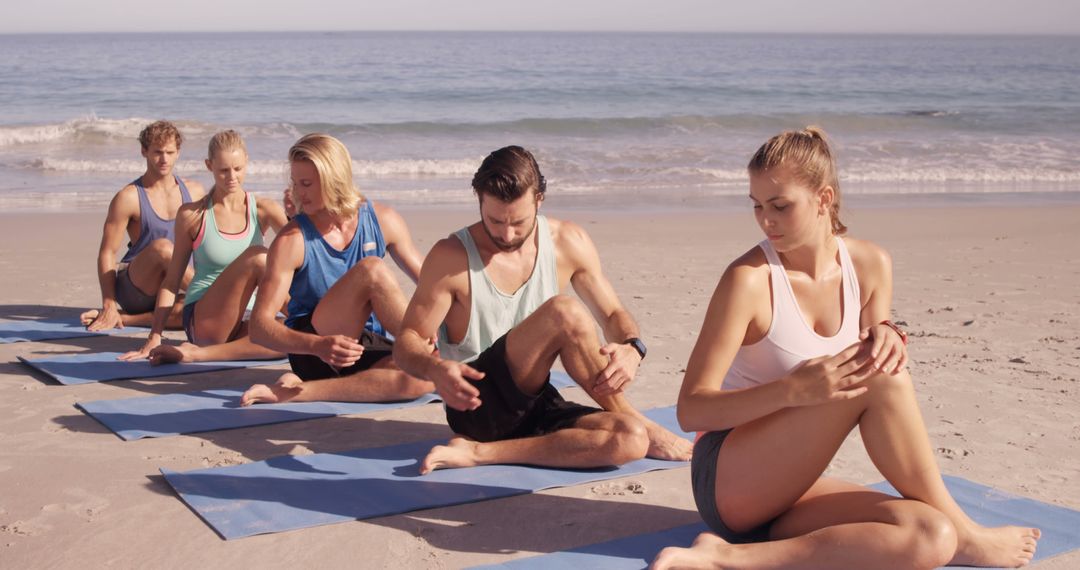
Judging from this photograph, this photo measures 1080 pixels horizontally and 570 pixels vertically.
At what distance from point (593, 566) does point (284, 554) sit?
984 millimetres

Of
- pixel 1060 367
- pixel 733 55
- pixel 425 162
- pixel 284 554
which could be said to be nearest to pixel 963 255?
pixel 1060 367

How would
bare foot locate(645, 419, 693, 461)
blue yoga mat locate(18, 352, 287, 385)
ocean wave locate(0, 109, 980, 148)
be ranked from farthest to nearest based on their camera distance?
ocean wave locate(0, 109, 980, 148) → blue yoga mat locate(18, 352, 287, 385) → bare foot locate(645, 419, 693, 461)

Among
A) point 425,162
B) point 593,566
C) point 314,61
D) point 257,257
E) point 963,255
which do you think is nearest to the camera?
point 593,566

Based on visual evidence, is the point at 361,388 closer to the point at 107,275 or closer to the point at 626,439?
the point at 626,439

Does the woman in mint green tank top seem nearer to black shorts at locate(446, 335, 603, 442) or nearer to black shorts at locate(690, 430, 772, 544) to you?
black shorts at locate(446, 335, 603, 442)

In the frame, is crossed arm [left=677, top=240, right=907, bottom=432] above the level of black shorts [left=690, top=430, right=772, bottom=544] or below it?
above

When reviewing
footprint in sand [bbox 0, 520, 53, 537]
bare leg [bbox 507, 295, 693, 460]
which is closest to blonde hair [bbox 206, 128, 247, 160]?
bare leg [bbox 507, 295, 693, 460]

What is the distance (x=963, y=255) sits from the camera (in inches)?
381

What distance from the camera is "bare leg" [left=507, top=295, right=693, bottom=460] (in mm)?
4117

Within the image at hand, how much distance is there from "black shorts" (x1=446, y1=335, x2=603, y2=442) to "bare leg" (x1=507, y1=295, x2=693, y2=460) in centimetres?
6

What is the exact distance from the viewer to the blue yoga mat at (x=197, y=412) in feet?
16.5

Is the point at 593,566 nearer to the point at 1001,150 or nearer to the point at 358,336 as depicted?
the point at 358,336

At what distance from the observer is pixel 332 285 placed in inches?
215

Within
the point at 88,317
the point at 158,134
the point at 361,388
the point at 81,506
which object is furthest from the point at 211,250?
the point at 81,506
